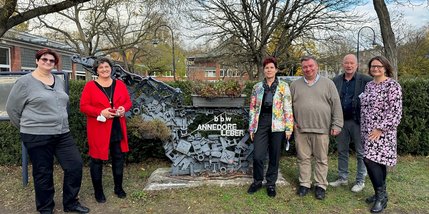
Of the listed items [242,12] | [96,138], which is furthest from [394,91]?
[242,12]

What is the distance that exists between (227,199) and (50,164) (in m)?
2.15

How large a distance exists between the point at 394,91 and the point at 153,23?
2550cm

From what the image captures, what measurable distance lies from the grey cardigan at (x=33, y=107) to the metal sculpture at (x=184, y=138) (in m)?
1.29

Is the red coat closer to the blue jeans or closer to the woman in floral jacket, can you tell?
the woman in floral jacket

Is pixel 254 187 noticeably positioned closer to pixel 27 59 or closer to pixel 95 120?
pixel 95 120

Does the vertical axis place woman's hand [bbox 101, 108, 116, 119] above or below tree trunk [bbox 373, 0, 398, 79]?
below

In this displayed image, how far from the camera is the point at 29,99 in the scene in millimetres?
3375

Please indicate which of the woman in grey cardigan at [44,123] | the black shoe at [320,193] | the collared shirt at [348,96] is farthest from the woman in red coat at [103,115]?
the collared shirt at [348,96]

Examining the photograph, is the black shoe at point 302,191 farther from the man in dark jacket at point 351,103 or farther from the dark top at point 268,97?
the dark top at point 268,97

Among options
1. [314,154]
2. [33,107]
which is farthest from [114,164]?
[314,154]

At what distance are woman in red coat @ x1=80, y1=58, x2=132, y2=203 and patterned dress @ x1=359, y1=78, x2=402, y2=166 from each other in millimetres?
2978

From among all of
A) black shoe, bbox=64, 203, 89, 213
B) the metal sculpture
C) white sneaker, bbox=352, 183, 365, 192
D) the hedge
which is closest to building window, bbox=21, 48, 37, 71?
the hedge

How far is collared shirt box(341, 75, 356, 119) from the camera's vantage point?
427 centimetres

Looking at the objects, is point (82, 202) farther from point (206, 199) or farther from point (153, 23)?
point (153, 23)
